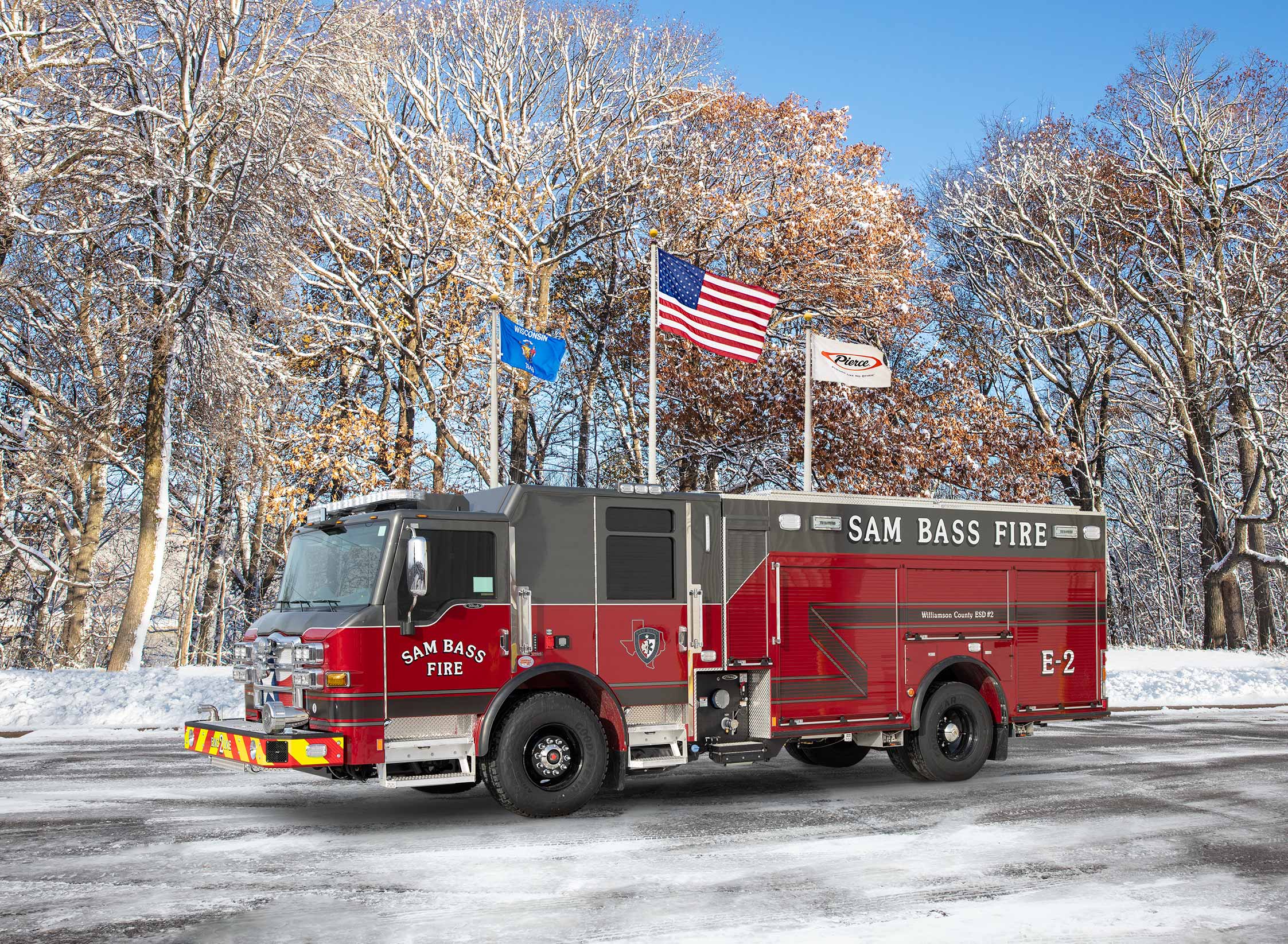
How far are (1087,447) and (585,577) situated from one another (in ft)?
103

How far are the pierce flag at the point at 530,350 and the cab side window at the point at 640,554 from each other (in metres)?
11.7

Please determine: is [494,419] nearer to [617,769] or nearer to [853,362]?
[853,362]

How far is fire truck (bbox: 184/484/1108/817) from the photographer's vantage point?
31.2ft

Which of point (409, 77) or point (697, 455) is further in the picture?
point (697, 455)

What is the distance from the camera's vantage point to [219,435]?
2467cm

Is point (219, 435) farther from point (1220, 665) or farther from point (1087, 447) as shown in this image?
point (1087, 447)

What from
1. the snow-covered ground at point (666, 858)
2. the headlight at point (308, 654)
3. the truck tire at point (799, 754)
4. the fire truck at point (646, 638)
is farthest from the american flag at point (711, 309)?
the headlight at point (308, 654)

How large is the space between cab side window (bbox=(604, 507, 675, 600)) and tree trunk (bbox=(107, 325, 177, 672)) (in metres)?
15.6

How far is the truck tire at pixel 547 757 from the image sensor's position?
32.3 ft

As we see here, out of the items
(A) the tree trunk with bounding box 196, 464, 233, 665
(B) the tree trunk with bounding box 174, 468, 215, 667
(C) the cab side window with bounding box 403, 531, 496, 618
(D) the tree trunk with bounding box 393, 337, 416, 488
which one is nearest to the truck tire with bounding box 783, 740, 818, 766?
(C) the cab side window with bounding box 403, 531, 496, 618

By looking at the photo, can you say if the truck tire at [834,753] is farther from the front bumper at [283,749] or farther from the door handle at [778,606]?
the front bumper at [283,749]

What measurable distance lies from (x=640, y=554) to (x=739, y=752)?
2077 millimetres

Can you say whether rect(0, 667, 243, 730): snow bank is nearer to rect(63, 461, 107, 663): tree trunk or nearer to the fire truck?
the fire truck

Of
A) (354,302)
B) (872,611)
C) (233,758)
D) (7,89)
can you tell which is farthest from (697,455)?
(233,758)
